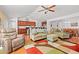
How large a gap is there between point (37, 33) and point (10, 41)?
0.72m

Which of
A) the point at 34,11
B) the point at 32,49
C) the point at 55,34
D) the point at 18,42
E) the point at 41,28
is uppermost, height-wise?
the point at 34,11

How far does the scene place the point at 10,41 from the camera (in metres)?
2.52

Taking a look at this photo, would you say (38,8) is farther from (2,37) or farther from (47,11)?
(2,37)

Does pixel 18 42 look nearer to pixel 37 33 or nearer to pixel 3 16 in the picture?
pixel 37 33

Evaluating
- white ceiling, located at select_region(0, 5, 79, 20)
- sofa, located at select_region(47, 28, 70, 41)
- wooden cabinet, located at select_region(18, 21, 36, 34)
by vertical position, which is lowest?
sofa, located at select_region(47, 28, 70, 41)

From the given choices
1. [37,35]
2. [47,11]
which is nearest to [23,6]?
[47,11]

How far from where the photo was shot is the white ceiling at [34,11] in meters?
2.60

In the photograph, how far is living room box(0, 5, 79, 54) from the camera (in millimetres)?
2576

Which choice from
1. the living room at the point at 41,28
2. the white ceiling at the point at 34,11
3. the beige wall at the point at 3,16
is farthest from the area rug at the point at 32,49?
the beige wall at the point at 3,16

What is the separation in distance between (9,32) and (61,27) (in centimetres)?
132

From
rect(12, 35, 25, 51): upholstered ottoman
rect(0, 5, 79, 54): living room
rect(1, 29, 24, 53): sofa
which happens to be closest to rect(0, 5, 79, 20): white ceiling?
rect(0, 5, 79, 54): living room

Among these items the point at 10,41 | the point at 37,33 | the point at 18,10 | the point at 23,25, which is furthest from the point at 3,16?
the point at 37,33

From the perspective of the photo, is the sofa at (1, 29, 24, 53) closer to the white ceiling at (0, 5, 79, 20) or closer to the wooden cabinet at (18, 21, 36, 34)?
the wooden cabinet at (18, 21, 36, 34)
